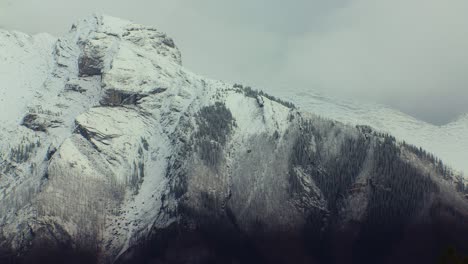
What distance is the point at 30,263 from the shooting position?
7840 inches

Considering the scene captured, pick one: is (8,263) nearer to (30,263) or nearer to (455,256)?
(30,263)

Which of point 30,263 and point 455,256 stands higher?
point 455,256

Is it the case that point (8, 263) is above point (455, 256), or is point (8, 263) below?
below

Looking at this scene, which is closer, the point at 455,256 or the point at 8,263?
the point at 455,256

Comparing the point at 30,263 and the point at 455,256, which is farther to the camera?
the point at 30,263

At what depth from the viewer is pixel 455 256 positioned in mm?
47625

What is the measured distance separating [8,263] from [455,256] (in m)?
194

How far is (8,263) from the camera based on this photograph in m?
198

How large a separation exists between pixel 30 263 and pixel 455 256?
18934 cm

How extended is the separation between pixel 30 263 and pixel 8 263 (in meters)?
8.74

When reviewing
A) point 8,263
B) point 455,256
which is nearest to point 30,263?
point 8,263
